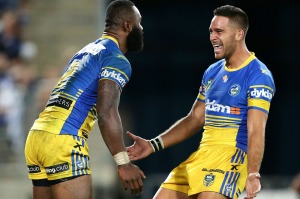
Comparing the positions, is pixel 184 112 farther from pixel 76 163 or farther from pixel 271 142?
pixel 76 163

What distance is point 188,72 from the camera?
18.2 meters

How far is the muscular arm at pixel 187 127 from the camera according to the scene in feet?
26.9

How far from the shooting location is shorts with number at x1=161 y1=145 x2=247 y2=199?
7.48 m

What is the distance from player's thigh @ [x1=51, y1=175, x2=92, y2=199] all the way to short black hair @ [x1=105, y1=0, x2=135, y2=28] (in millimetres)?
1432

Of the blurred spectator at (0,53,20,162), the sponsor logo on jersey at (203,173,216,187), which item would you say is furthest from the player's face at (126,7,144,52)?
the blurred spectator at (0,53,20,162)

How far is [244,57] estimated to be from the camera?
7684 millimetres

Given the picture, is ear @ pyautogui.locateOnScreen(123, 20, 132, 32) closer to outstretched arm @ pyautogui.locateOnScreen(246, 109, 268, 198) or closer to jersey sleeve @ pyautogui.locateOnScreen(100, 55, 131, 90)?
jersey sleeve @ pyautogui.locateOnScreen(100, 55, 131, 90)

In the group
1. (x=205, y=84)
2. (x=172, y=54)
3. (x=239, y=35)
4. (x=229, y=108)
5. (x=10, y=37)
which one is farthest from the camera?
(x=172, y=54)

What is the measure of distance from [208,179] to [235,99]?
751 mm

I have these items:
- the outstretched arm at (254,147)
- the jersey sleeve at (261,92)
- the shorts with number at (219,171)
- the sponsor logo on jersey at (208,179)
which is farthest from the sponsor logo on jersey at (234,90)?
the sponsor logo on jersey at (208,179)

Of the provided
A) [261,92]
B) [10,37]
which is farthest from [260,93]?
[10,37]

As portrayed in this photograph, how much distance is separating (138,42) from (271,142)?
10.9 metres

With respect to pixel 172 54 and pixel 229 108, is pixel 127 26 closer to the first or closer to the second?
pixel 229 108

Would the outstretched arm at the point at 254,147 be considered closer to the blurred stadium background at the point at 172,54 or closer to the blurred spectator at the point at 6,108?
the blurred spectator at the point at 6,108
